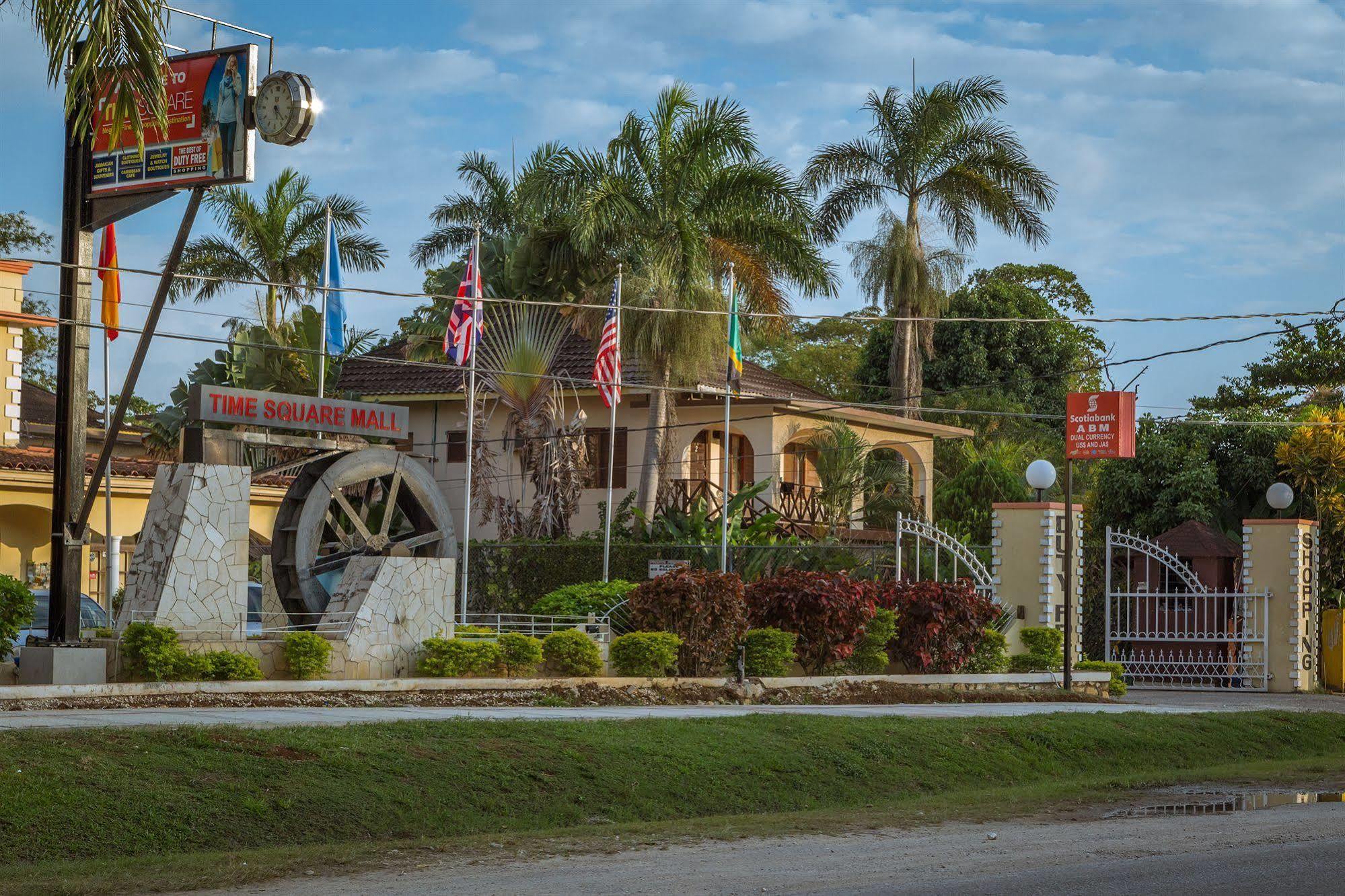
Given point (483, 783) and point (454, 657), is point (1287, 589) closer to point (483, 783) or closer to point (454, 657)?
point (454, 657)

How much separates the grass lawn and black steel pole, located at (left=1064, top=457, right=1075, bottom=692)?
5.22m

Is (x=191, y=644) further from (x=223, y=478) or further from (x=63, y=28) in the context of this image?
(x=63, y=28)

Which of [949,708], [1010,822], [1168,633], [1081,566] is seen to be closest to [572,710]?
[949,708]

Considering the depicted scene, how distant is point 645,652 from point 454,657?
2.47 metres

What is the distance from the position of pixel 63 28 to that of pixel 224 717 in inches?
246

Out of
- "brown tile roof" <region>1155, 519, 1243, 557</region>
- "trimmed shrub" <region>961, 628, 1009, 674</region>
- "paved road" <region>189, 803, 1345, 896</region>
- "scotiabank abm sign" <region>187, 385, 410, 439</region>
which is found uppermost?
"scotiabank abm sign" <region>187, 385, 410, 439</region>

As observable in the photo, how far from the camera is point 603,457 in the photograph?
120 ft

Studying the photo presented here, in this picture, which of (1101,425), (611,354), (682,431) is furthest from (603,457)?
(1101,425)

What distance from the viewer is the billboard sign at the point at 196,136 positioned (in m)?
17.2

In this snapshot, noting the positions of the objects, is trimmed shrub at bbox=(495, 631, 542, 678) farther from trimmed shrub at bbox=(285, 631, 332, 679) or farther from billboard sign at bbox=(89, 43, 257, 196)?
billboard sign at bbox=(89, 43, 257, 196)

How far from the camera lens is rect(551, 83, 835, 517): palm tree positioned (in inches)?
1202

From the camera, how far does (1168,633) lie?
2755 cm

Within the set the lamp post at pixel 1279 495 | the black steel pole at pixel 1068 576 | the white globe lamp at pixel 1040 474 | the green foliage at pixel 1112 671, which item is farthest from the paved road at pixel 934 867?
the lamp post at pixel 1279 495

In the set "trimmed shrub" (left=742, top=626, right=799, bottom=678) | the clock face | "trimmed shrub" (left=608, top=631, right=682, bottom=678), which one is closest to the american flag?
"trimmed shrub" (left=608, top=631, right=682, bottom=678)
